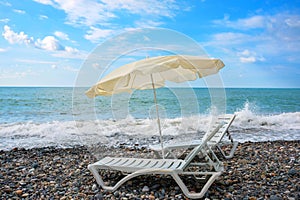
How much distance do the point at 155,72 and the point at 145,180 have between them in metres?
1.70

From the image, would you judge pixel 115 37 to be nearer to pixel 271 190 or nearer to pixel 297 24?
pixel 271 190

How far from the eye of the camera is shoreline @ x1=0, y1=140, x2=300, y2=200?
385 centimetres

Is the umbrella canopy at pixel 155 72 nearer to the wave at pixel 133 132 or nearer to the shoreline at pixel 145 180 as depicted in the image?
Answer: the shoreline at pixel 145 180

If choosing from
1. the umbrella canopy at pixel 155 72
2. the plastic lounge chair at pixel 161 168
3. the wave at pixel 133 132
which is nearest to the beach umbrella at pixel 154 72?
the umbrella canopy at pixel 155 72

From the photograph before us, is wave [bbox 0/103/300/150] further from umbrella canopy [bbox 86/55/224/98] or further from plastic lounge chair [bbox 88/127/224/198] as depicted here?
plastic lounge chair [bbox 88/127/224/198]

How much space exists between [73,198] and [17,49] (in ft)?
97.5

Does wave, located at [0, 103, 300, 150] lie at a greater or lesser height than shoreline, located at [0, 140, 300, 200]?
lesser

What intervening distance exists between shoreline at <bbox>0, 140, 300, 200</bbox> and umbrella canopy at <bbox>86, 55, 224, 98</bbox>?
142 cm

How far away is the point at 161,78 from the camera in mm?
5891

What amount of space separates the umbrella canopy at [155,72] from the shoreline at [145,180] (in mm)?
1423

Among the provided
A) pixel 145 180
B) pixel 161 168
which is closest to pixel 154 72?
pixel 161 168

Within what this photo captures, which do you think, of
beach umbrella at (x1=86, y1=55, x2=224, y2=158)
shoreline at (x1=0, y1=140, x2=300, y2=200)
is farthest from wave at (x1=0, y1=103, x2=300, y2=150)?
beach umbrella at (x1=86, y1=55, x2=224, y2=158)

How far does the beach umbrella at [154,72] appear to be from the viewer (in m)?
3.86

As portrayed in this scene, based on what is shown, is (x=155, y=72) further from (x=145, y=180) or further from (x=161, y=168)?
(x=145, y=180)
